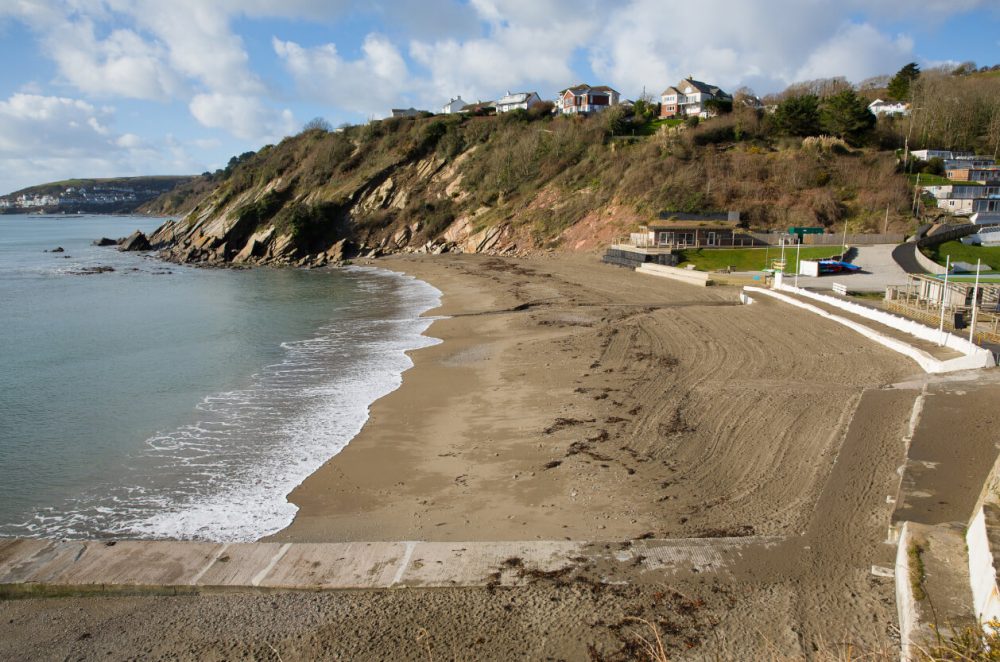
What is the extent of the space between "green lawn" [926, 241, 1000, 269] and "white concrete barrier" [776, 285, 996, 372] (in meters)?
14.7

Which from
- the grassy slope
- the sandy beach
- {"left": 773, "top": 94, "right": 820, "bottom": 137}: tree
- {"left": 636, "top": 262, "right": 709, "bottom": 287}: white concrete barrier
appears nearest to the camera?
the sandy beach

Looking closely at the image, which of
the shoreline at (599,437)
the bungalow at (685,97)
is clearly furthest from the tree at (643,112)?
the shoreline at (599,437)

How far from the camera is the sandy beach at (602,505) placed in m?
6.84

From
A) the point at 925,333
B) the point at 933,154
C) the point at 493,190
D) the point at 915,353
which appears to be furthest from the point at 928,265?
the point at 493,190

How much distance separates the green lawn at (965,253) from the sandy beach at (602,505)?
21855mm

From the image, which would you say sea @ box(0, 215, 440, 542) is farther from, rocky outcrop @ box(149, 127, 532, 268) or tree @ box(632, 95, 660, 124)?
tree @ box(632, 95, 660, 124)

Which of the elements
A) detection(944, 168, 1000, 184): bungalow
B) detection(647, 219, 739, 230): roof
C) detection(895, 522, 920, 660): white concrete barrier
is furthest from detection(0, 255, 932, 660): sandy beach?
detection(944, 168, 1000, 184): bungalow

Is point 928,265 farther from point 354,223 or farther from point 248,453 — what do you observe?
point 354,223

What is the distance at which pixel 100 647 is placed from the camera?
23.5ft

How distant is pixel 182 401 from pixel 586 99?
248 ft

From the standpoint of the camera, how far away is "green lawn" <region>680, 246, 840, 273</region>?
123 ft

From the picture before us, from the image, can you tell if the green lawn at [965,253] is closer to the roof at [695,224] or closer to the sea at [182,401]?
the roof at [695,224]

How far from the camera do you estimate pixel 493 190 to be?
62375 millimetres

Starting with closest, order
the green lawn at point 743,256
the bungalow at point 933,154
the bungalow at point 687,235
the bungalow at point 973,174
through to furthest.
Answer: the green lawn at point 743,256 < the bungalow at point 687,235 < the bungalow at point 973,174 < the bungalow at point 933,154
